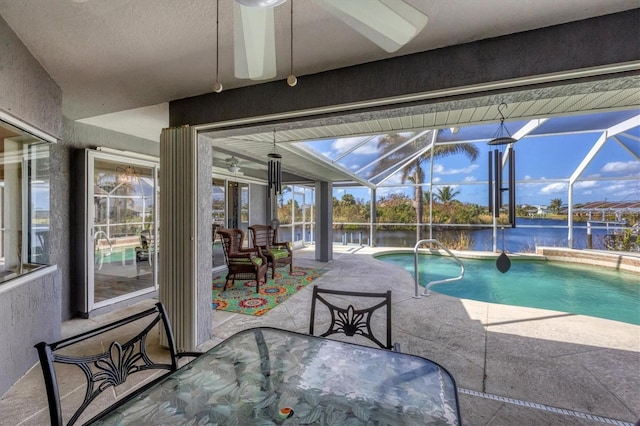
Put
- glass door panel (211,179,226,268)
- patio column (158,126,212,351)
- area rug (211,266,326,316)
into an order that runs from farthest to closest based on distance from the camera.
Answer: glass door panel (211,179,226,268) → area rug (211,266,326,316) → patio column (158,126,212,351)

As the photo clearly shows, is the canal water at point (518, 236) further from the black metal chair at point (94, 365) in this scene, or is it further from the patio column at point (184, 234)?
the black metal chair at point (94, 365)

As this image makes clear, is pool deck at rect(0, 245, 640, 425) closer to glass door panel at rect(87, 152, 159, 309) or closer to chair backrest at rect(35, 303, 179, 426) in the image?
glass door panel at rect(87, 152, 159, 309)

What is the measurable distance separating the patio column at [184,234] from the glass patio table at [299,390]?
1480 mm

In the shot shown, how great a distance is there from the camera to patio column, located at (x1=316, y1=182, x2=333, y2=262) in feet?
25.9

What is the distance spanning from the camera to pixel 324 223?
7988 mm

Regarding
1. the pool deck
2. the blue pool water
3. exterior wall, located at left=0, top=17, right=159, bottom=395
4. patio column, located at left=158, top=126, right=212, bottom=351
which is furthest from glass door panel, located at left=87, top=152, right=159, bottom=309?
the blue pool water

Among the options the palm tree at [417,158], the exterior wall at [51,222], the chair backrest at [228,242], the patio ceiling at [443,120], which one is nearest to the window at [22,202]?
the exterior wall at [51,222]

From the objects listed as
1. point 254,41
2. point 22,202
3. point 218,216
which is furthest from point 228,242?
point 254,41

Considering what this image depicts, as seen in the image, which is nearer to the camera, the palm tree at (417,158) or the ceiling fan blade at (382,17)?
the ceiling fan blade at (382,17)

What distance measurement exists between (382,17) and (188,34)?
1.31m

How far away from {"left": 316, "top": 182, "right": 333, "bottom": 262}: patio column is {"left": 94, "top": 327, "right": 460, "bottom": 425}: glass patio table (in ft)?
20.8

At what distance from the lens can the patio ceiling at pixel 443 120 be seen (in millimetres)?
2021

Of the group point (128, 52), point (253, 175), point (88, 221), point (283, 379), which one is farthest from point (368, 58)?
point (253, 175)

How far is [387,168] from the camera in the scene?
10.4m
